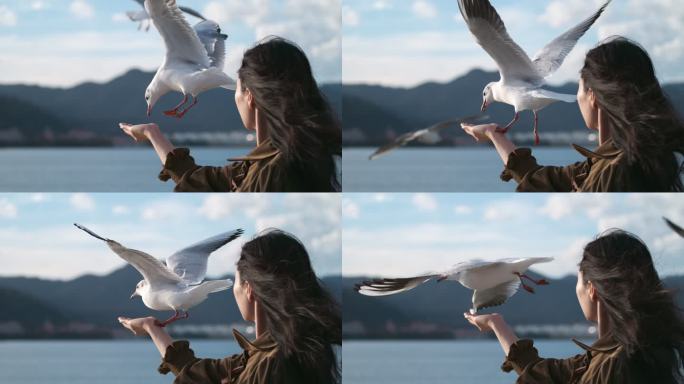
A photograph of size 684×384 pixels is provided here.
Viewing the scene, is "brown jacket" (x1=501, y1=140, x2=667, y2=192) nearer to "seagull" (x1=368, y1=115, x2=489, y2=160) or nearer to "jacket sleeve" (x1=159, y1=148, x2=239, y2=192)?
"seagull" (x1=368, y1=115, x2=489, y2=160)

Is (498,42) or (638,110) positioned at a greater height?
(498,42)

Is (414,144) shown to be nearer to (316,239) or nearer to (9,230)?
(316,239)

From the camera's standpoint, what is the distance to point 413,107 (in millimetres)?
3736

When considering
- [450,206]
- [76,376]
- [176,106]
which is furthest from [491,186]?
[76,376]

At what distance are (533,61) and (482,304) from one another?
0.70 metres

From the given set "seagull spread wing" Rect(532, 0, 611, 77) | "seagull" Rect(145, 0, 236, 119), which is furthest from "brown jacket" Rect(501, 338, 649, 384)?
"seagull" Rect(145, 0, 236, 119)

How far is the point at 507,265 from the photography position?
3.62 metres

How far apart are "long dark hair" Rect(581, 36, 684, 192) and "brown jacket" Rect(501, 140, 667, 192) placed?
24 mm

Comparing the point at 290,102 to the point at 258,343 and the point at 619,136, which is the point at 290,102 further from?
the point at 619,136

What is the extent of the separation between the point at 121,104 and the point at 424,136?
887 mm

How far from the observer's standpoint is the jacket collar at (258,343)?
11.6 feet

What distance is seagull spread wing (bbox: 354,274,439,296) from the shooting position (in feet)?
11.8

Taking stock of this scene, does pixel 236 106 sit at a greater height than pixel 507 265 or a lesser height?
greater

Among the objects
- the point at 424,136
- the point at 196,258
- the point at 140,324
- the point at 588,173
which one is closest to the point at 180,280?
the point at 196,258
